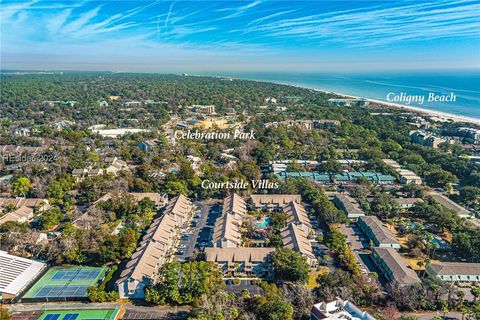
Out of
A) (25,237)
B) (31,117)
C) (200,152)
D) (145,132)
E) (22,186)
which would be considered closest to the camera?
(25,237)

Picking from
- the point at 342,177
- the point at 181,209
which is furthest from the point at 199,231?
the point at 342,177

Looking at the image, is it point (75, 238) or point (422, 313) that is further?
point (75, 238)

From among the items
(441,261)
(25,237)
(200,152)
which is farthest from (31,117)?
(441,261)

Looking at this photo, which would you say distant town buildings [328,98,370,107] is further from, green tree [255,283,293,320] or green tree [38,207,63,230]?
green tree [255,283,293,320]

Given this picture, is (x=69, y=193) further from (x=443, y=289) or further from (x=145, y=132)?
(x=443, y=289)

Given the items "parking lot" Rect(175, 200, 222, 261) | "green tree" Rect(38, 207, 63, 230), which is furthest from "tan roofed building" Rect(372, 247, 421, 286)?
"green tree" Rect(38, 207, 63, 230)
